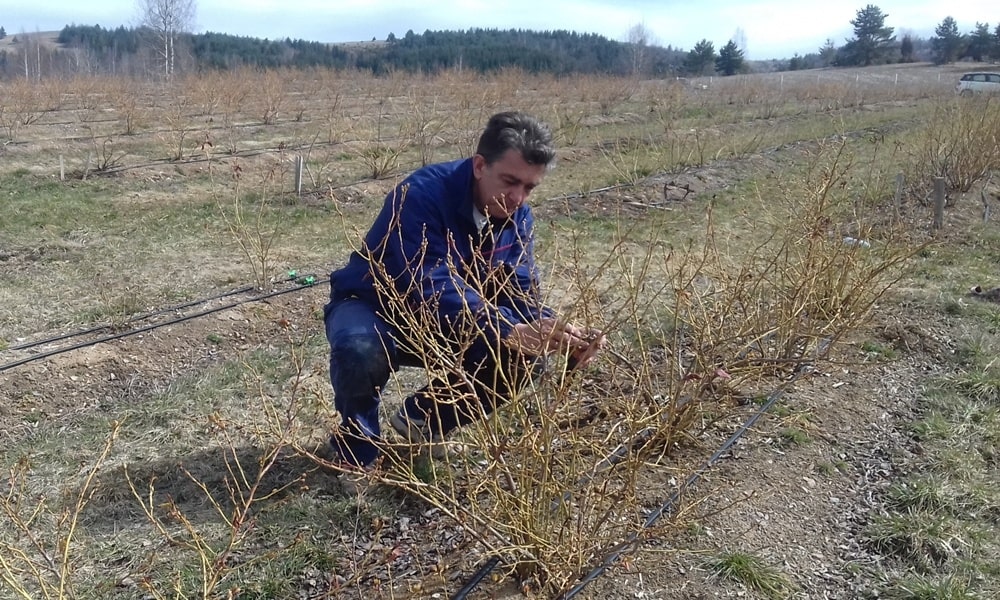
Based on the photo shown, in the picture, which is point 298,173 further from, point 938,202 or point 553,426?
point 553,426

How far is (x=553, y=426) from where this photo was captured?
5.70 ft

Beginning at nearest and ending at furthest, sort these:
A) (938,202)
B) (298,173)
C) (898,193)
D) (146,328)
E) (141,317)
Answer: (146,328) < (141,317) < (898,193) < (938,202) < (298,173)

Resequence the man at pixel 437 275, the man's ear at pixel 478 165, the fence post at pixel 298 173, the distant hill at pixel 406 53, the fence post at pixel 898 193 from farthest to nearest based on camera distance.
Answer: the distant hill at pixel 406 53
the fence post at pixel 298 173
the fence post at pixel 898 193
the man's ear at pixel 478 165
the man at pixel 437 275

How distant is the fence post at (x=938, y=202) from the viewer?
5.81m

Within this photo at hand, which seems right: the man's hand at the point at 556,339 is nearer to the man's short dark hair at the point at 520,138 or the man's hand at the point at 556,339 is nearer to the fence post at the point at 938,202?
the man's short dark hair at the point at 520,138

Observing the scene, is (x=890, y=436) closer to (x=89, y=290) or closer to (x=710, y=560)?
(x=710, y=560)

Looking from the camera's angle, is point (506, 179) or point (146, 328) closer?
point (506, 179)

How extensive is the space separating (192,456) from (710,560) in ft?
5.69

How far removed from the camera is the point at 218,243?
18.9 feet

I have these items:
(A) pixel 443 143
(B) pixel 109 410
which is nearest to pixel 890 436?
(B) pixel 109 410

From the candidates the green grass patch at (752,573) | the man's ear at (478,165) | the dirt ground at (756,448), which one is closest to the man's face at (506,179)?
the man's ear at (478,165)

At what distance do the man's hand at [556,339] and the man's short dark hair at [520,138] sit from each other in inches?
20.5

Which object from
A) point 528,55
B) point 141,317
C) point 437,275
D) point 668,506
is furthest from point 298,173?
point 528,55

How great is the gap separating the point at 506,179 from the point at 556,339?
59cm
